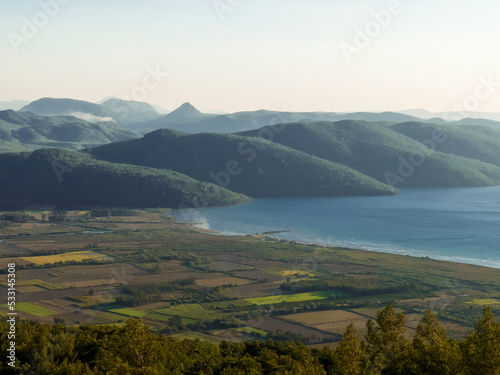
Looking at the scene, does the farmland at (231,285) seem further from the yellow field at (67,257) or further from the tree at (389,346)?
the tree at (389,346)

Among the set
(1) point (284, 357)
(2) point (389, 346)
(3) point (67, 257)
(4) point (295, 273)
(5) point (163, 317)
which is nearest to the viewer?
(2) point (389, 346)

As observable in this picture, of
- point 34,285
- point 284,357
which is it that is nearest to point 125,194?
point 34,285

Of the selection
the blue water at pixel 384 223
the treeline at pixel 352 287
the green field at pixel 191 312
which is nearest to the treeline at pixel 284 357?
the green field at pixel 191 312

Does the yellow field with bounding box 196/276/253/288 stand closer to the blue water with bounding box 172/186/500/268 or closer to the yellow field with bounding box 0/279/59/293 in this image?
the yellow field with bounding box 0/279/59/293

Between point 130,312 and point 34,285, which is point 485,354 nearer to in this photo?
point 130,312

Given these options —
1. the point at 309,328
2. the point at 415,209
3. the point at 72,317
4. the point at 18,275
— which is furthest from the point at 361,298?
the point at 415,209
